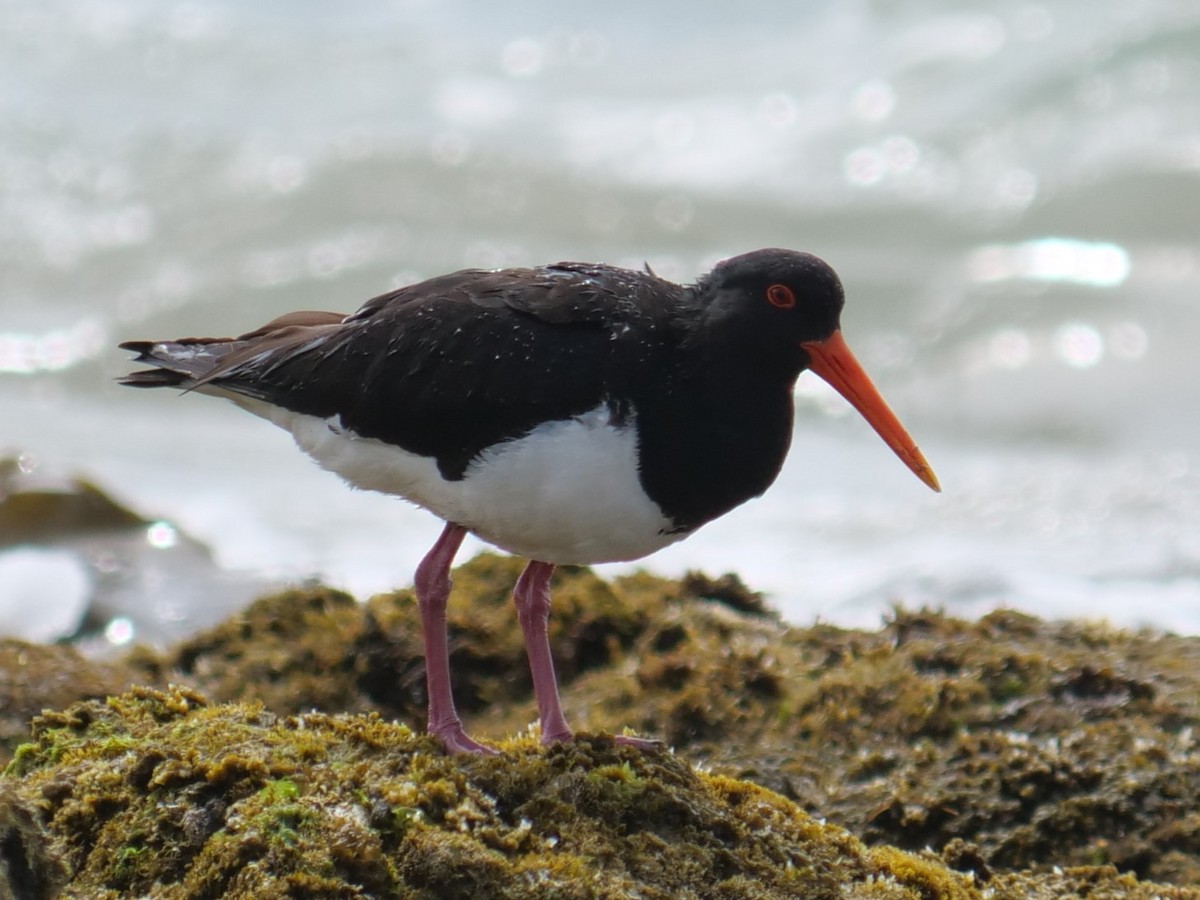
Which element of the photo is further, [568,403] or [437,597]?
[437,597]

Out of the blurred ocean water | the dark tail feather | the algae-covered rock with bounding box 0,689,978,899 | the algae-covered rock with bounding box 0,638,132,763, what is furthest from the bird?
the blurred ocean water

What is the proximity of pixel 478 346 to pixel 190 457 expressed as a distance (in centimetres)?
972

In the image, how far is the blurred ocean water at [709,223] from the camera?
1212 cm

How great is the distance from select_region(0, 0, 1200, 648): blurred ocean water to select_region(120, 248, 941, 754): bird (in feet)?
17.9

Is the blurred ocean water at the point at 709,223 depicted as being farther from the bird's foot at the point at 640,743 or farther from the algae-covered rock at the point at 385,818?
the algae-covered rock at the point at 385,818

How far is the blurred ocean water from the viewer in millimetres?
12125

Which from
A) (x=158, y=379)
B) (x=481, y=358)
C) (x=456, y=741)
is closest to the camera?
(x=456, y=741)

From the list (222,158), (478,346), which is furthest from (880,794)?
(222,158)

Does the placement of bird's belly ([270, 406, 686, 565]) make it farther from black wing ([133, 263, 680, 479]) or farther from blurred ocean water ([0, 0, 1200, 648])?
blurred ocean water ([0, 0, 1200, 648])

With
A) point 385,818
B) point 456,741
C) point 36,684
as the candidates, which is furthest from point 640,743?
point 36,684

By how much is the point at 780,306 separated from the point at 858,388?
0.44m

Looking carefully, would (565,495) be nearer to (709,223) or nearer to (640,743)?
(640,743)

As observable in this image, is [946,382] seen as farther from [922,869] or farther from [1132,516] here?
[922,869]

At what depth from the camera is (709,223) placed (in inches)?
681
